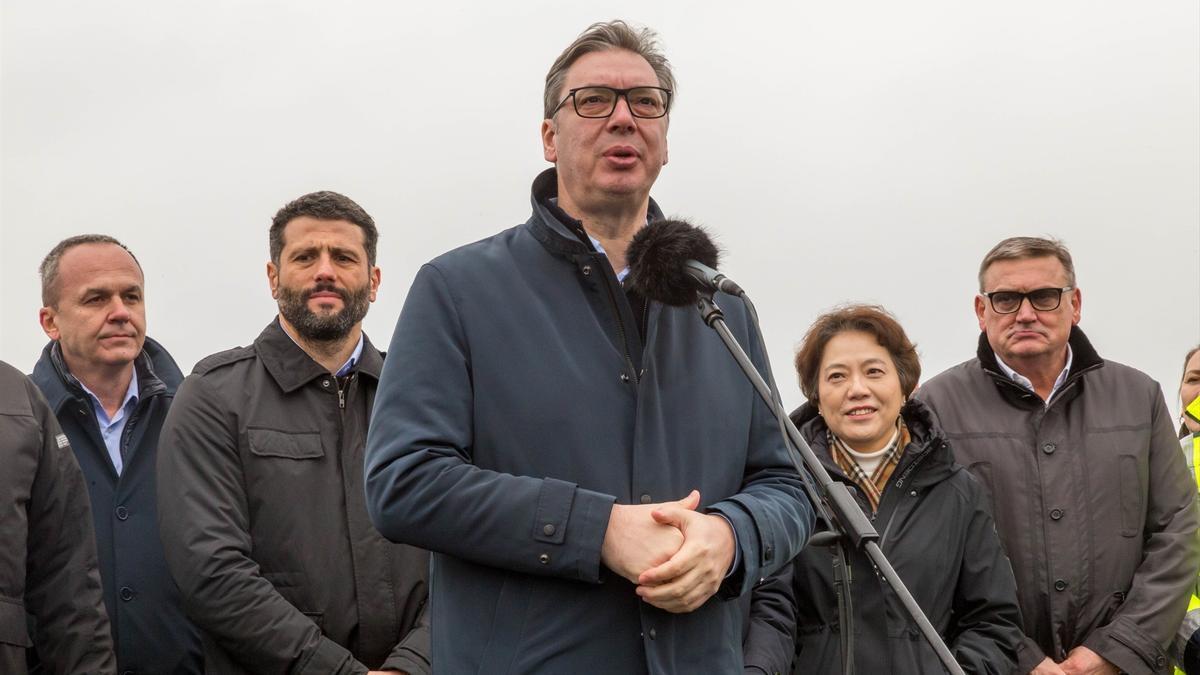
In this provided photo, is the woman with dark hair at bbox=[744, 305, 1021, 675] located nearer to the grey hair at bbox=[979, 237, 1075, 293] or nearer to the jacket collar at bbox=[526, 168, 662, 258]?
the grey hair at bbox=[979, 237, 1075, 293]

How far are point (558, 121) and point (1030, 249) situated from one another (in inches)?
121

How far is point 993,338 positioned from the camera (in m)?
5.98

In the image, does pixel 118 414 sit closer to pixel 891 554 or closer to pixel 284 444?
pixel 284 444

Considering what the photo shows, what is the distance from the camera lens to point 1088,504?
563cm

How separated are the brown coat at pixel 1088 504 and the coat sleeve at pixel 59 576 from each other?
336 centimetres

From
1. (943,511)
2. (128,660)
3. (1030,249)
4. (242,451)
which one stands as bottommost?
(128,660)

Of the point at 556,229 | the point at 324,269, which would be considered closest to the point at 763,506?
the point at 556,229

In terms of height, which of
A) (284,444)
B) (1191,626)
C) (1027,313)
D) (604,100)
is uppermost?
(604,100)

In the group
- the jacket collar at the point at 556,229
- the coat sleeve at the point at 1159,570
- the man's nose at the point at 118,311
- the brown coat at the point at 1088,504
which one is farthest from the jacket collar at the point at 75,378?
the coat sleeve at the point at 1159,570

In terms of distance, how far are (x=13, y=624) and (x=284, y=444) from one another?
3.46 feet

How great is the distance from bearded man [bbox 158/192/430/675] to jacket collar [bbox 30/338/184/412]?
650 millimetres

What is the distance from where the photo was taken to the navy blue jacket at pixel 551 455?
3.01 m

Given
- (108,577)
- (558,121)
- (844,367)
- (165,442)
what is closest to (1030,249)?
(844,367)

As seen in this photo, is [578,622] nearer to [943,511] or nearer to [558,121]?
[558,121]
